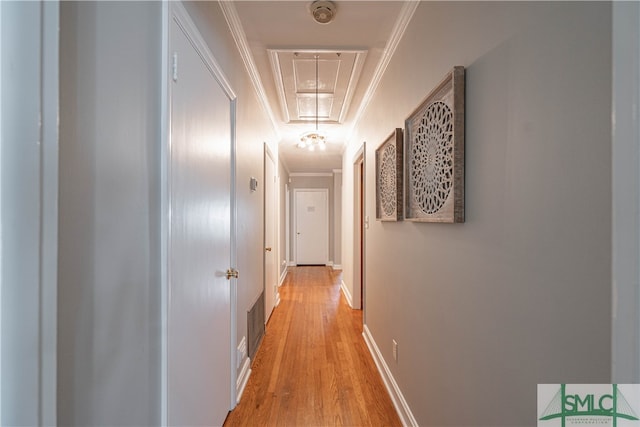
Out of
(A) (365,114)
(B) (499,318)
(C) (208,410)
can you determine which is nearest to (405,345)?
(B) (499,318)

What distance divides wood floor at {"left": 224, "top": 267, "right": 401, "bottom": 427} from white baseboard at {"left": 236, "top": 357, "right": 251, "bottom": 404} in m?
0.04

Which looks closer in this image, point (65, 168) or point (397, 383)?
point (65, 168)

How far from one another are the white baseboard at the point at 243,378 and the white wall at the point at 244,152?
0.24 m

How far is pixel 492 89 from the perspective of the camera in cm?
99

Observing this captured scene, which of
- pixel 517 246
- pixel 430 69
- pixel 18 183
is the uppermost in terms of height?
pixel 430 69

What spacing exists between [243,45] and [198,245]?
5.19 ft

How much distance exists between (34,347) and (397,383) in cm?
199

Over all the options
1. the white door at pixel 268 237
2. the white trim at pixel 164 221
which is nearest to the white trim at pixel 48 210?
the white trim at pixel 164 221

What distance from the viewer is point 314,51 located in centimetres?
230

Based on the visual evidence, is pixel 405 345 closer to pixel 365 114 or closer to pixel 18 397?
pixel 18 397

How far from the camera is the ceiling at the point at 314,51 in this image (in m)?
1.86

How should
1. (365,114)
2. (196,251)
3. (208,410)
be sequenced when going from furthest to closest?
(365,114), (208,410), (196,251)

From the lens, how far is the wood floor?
1894 mm

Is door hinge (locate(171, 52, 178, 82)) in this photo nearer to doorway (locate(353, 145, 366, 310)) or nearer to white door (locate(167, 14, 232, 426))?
white door (locate(167, 14, 232, 426))
